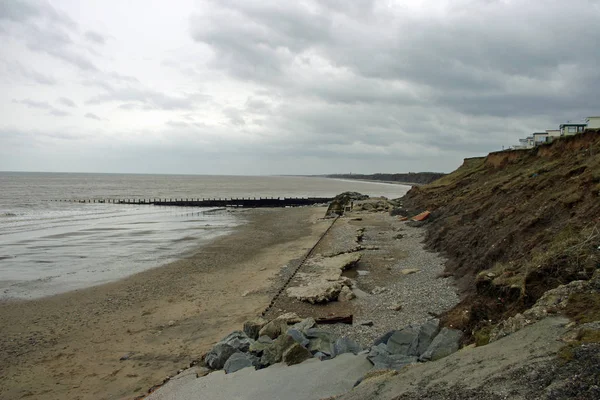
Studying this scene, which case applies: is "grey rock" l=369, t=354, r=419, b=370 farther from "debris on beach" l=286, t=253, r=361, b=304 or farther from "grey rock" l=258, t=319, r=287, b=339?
"debris on beach" l=286, t=253, r=361, b=304

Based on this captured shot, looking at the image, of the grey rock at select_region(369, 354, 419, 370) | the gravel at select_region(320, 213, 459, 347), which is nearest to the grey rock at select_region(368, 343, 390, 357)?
the grey rock at select_region(369, 354, 419, 370)

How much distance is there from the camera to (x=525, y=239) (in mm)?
12633

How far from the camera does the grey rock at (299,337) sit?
845 centimetres

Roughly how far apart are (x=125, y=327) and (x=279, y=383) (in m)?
7.07

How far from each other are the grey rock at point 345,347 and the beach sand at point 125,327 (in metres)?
3.92

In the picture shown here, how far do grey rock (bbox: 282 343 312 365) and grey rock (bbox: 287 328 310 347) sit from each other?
33cm

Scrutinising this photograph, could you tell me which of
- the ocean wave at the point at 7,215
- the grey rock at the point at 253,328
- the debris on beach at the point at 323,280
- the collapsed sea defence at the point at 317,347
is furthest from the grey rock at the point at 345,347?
the ocean wave at the point at 7,215

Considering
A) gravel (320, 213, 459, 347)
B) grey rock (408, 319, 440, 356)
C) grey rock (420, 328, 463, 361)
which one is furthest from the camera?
gravel (320, 213, 459, 347)

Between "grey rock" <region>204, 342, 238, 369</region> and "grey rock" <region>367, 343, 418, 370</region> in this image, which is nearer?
"grey rock" <region>367, 343, 418, 370</region>

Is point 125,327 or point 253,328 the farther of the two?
point 125,327

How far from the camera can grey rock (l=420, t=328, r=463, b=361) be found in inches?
262

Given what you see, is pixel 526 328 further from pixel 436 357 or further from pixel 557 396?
pixel 557 396

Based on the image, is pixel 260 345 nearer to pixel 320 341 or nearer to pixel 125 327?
pixel 320 341

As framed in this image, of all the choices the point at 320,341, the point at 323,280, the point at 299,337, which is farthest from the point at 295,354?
the point at 323,280
